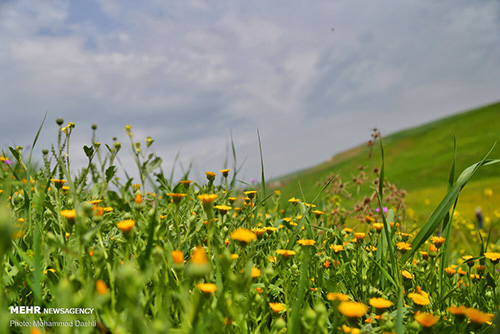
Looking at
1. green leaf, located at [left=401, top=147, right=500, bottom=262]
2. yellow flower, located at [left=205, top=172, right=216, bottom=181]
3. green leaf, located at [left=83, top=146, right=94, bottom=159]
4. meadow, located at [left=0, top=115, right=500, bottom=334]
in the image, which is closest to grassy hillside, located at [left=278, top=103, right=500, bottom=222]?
green leaf, located at [left=401, top=147, right=500, bottom=262]

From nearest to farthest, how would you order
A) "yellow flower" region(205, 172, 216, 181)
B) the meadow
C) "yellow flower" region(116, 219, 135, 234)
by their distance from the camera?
the meadow
"yellow flower" region(116, 219, 135, 234)
"yellow flower" region(205, 172, 216, 181)

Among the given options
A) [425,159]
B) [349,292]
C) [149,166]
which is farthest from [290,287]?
[425,159]

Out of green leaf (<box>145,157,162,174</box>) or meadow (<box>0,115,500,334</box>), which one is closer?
meadow (<box>0,115,500,334</box>)

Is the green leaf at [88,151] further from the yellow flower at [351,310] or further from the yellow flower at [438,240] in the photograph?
the yellow flower at [438,240]

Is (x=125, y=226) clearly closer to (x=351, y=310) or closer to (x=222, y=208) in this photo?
(x=222, y=208)

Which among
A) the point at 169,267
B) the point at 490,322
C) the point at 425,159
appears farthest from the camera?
the point at 425,159

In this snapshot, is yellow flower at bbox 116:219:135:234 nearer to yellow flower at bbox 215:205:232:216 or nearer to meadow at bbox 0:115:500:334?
meadow at bbox 0:115:500:334

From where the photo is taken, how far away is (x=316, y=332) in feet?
3.39

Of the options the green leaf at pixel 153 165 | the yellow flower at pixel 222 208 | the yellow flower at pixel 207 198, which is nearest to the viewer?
the yellow flower at pixel 207 198

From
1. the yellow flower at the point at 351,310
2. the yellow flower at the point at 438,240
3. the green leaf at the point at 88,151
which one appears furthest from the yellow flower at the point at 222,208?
the yellow flower at the point at 438,240

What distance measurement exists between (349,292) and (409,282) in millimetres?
362

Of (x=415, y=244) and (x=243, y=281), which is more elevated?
(x=243, y=281)

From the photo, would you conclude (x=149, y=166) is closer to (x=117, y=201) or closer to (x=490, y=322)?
(x=117, y=201)

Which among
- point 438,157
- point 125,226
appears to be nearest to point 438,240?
point 125,226
